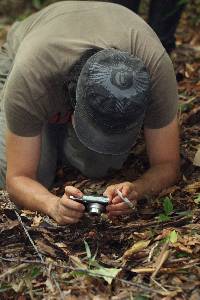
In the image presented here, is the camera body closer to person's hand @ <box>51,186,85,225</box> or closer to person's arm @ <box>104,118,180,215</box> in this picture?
person's hand @ <box>51,186,85,225</box>

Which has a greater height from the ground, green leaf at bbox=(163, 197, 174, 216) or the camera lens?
the camera lens

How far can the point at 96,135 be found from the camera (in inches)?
148

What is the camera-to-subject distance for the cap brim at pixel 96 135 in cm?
374

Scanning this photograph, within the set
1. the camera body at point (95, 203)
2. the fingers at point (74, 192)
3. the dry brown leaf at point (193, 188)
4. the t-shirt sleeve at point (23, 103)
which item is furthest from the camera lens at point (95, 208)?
the dry brown leaf at point (193, 188)

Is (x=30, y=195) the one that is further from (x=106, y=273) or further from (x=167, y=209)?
(x=106, y=273)

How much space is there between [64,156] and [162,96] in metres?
1.25

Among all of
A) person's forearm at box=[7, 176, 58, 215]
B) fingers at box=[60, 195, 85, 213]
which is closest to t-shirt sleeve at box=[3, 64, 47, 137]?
person's forearm at box=[7, 176, 58, 215]

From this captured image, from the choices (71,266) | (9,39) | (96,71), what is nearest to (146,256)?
(71,266)

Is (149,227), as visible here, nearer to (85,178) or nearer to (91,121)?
(91,121)

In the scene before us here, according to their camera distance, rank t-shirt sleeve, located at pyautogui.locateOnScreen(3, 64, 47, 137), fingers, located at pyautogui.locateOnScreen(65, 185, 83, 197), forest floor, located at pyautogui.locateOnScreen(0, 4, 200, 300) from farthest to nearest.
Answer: t-shirt sleeve, located at pyautogui.locateOnScreen(3, 64, 47, 137), fingers, located at pyautogui.locateOnScreen(65, 185, 83, 197), forest floor, located at pyautogui.locateOnScreen(0, 4, 200, 300)

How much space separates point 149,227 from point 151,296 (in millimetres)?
729

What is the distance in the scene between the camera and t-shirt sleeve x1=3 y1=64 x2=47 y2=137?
13.1 ft

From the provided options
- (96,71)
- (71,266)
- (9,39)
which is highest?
(96,71)

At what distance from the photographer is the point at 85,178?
4.89m
